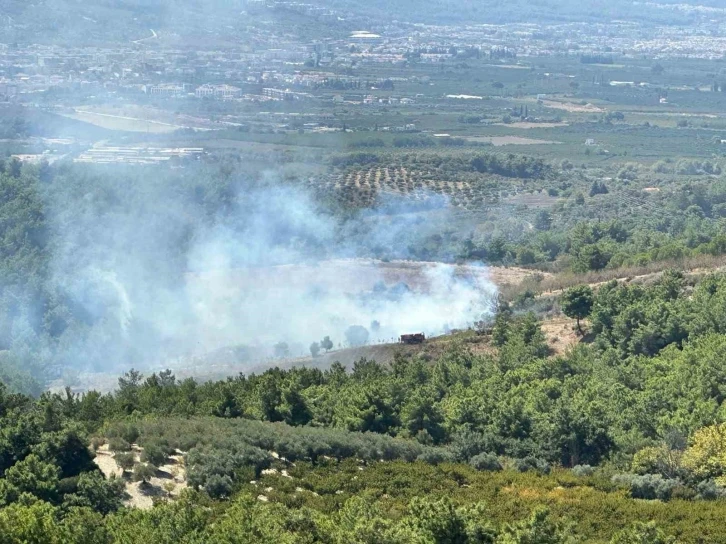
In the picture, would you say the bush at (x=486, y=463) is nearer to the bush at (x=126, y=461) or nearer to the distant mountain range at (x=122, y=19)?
the bush at (x=126, y=461)

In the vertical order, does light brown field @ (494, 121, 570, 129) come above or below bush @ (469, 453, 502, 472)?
below

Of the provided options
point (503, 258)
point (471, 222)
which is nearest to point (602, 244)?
point (503, 258)

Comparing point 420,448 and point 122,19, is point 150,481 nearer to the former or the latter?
point 420,448

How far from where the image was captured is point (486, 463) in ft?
89.2

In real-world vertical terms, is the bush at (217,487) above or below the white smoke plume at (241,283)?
above

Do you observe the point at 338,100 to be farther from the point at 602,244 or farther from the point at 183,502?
the point at 183,502

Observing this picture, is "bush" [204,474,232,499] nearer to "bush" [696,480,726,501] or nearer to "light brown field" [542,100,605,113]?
"bush" [696,480,726,501]

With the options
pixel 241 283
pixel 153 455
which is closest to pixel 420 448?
pixel 153 455

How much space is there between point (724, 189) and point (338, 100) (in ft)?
150

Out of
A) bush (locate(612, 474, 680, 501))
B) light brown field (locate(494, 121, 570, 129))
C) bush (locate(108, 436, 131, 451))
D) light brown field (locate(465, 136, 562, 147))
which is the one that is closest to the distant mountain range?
light brown field (locate(494, 121, 570, 129))

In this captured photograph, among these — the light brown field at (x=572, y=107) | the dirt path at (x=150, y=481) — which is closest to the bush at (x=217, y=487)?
the dirt path at (x=150, y=481)

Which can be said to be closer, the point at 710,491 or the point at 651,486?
the point at 710,491

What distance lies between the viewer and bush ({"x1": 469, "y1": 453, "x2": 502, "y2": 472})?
27.2 metres

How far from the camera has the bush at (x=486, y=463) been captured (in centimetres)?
2719
